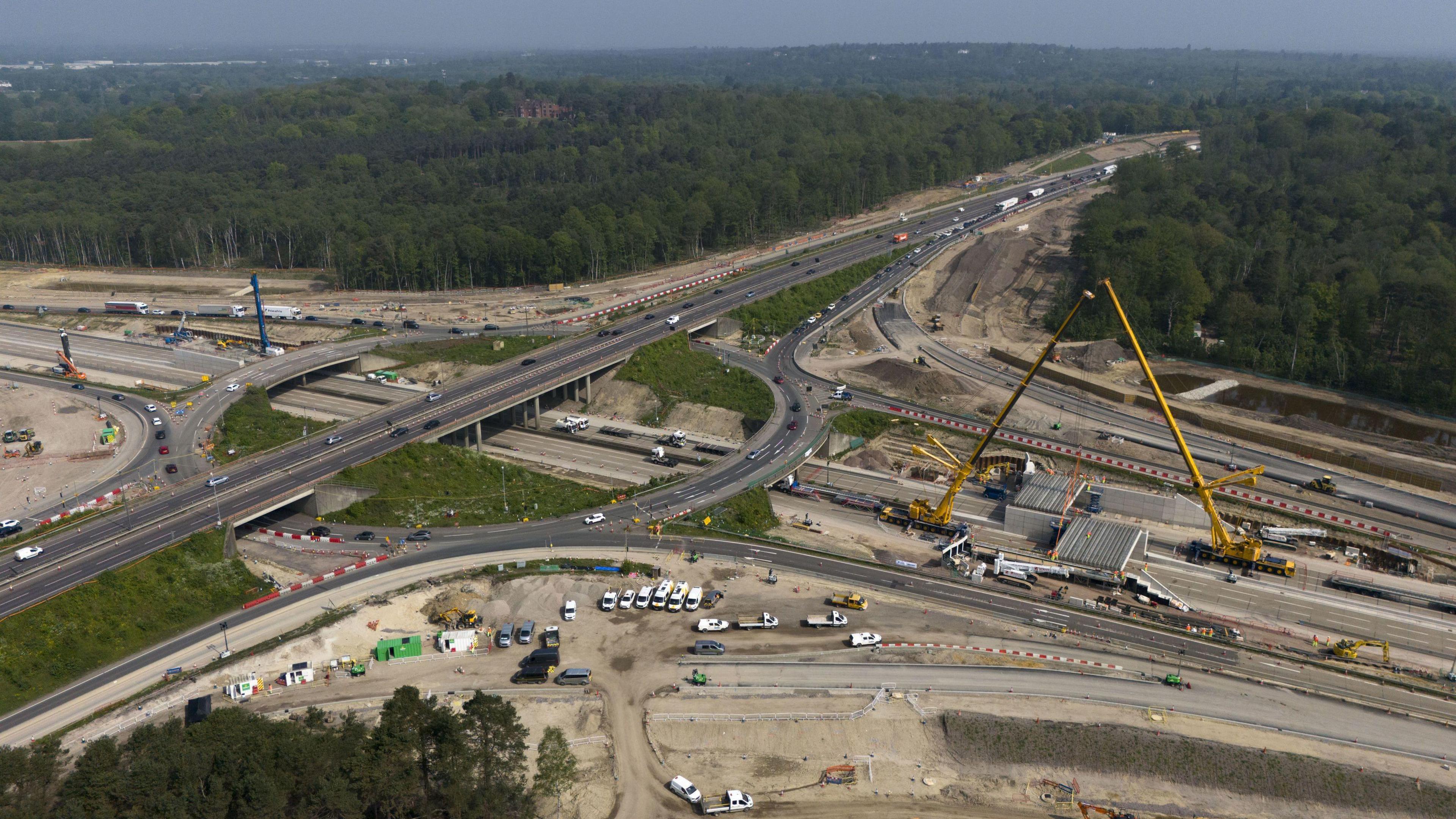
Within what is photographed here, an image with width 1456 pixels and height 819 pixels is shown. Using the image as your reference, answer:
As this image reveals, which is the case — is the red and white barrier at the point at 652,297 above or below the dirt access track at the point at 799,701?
above

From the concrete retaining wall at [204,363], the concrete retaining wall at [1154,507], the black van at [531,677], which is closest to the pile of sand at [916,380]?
the concrete retaining wall at [1154,507]

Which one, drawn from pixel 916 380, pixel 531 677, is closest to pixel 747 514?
pixel 531 677

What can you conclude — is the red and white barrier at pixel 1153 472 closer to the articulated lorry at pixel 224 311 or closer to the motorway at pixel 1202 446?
the motorway at pixel 1202 446

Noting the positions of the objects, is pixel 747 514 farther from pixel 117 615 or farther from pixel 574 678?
pixel 117 615

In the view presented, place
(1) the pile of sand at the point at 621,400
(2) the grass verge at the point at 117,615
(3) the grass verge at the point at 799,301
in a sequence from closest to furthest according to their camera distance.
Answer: (2) the grass verge at the point at 117,615 < (1) the pile of sand at the point at 621,400 < (3) the grass verge at the point at 799,301

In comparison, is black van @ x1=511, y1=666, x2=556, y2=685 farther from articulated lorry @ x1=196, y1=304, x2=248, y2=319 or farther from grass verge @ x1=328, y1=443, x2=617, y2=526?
articulated lorry @ x1=196, y1=304, x2=248, y2=319

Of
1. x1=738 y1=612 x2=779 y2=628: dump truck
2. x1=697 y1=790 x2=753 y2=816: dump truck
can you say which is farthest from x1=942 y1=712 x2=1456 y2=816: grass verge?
x1=738 y1=612 x2=779 y2=628: dump truck

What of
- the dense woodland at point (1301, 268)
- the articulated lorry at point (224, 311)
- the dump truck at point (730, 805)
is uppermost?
the dense woodland at point (1301, 268)
